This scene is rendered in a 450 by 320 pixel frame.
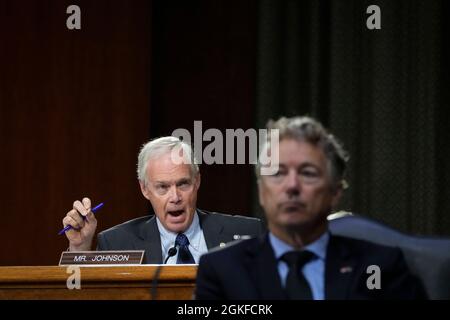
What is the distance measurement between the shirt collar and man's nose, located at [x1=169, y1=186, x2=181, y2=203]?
1403 mm

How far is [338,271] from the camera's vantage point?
5.74 ft

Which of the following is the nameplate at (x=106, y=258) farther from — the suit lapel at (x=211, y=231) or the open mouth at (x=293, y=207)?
the open mouth at (x=293, y=207)

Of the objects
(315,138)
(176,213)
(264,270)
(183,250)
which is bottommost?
(183,250)

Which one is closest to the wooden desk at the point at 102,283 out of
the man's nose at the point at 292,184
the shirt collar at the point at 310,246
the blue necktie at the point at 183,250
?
the blue necktie at the point at 183,250

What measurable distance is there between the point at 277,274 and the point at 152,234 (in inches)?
59.3

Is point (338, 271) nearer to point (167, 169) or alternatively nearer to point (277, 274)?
point (277, 274)

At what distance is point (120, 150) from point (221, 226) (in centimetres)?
192

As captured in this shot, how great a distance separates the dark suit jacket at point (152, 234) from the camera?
313 cm

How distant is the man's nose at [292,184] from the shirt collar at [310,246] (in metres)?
0.13

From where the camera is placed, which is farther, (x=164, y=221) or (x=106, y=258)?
(x=164, y=221)
